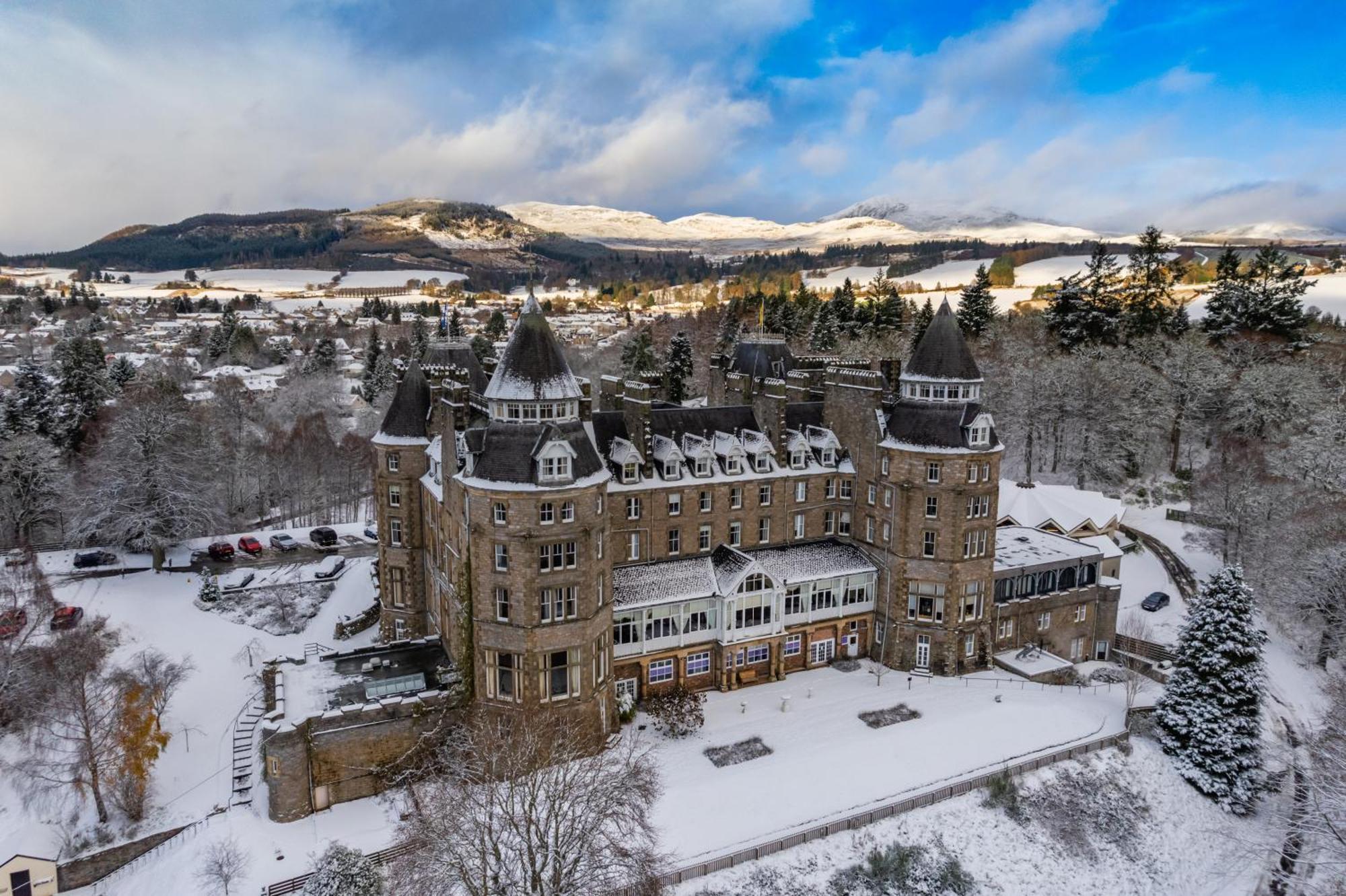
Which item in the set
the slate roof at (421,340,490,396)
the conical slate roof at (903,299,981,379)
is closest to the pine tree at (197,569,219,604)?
the slate roof at (421,340,490,396)

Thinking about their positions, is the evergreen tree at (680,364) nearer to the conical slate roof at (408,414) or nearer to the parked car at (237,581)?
the conical slate roof at (408,414)

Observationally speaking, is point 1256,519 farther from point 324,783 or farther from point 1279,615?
point 324,783

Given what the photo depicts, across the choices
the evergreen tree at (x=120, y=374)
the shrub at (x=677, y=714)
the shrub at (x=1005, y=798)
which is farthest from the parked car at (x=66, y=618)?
the shrub at (x=1005, y=798)

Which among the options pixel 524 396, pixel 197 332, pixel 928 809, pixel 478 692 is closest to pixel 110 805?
pixel 478 692

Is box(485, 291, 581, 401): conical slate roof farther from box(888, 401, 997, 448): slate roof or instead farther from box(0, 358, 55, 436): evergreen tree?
box(0, 358, 55, 436): evergreen tree

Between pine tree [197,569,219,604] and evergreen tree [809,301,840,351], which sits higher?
evergreen tree [809,301,840,351]

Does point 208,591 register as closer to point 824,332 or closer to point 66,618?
point 66,618

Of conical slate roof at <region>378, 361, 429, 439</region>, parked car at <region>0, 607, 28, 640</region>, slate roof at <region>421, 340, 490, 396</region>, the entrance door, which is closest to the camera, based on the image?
parked car at <region>0, 607, 28, 640</region>
